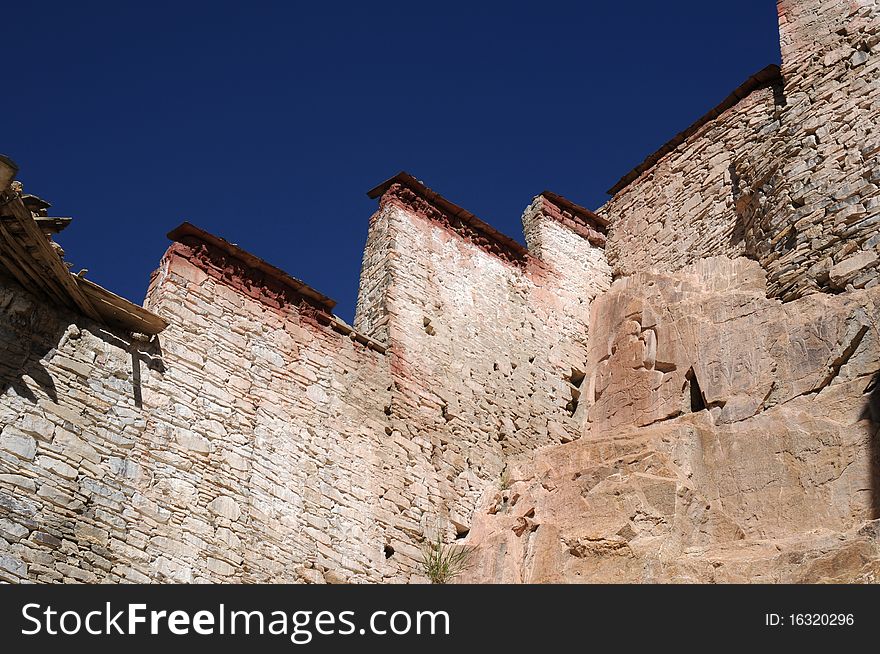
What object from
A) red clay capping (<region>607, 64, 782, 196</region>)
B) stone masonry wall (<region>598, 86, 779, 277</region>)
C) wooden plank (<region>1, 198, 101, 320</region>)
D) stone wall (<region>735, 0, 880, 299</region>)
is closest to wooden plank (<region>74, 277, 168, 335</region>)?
wooden plank (<region>1, 198, 101, 320</region>)

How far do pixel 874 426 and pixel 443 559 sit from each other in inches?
176

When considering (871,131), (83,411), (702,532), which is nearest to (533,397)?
(702,532)

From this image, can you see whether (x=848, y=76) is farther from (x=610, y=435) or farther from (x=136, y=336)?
(x=136, y=336)

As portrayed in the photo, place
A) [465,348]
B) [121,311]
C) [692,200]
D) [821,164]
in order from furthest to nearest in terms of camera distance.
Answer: [692,200], [465,348], [821,164], [121,311]

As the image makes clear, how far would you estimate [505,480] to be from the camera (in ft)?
40.6

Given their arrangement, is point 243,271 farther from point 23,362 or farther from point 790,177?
point 790,177

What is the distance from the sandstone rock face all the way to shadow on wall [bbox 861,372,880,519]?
0.02m

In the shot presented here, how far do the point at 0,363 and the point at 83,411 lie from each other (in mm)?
815

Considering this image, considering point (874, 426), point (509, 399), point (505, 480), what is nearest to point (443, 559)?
point (505, 480)

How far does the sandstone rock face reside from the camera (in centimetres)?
956

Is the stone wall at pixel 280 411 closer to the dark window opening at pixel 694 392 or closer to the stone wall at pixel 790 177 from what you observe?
the stone wall at pixel 790 177

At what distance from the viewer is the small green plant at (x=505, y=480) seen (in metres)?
12.2

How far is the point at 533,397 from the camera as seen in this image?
13711mm

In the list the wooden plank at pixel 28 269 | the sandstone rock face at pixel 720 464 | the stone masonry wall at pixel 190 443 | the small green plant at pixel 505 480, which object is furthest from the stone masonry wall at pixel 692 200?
the wooden plank at pixel 28 269
